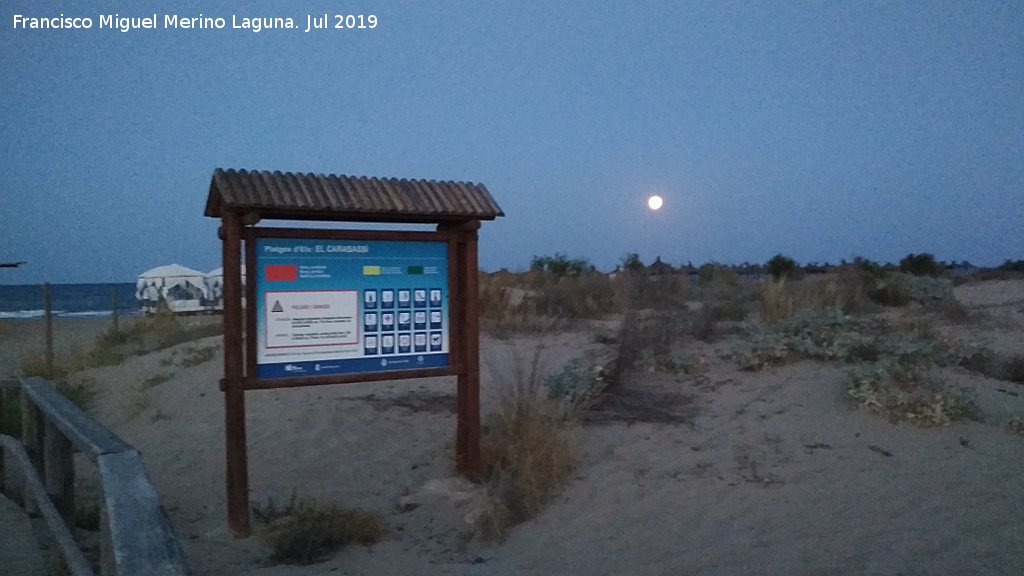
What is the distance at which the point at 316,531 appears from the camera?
611cm

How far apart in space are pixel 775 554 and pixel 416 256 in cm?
380

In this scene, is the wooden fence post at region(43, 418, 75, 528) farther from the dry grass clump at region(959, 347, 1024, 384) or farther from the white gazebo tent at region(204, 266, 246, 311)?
the white gazebo tent at region(204, 266, 246, 311)

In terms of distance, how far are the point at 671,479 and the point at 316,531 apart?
2.82m

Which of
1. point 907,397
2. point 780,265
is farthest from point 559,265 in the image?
point 907,397

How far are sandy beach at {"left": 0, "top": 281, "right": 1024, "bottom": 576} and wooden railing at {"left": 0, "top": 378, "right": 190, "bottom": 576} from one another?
3.92ft

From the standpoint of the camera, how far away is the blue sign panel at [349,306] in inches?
269

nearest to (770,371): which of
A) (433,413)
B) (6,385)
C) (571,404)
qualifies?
(571,404)

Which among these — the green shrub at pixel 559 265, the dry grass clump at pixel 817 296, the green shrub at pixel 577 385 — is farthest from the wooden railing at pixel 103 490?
the green shrub at pixel 559 265

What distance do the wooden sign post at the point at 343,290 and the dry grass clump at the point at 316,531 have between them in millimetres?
403

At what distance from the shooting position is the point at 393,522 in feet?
22.5

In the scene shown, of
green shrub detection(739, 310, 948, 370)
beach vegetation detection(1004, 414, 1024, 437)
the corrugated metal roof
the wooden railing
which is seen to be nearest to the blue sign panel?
the corrugated metal roof

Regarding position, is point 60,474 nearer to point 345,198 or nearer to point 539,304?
point 345,198

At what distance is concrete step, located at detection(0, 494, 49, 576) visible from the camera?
16.4ft

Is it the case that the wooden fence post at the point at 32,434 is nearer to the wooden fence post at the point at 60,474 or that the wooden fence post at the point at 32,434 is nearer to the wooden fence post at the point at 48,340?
the wooden fence post at the point at 60,474
